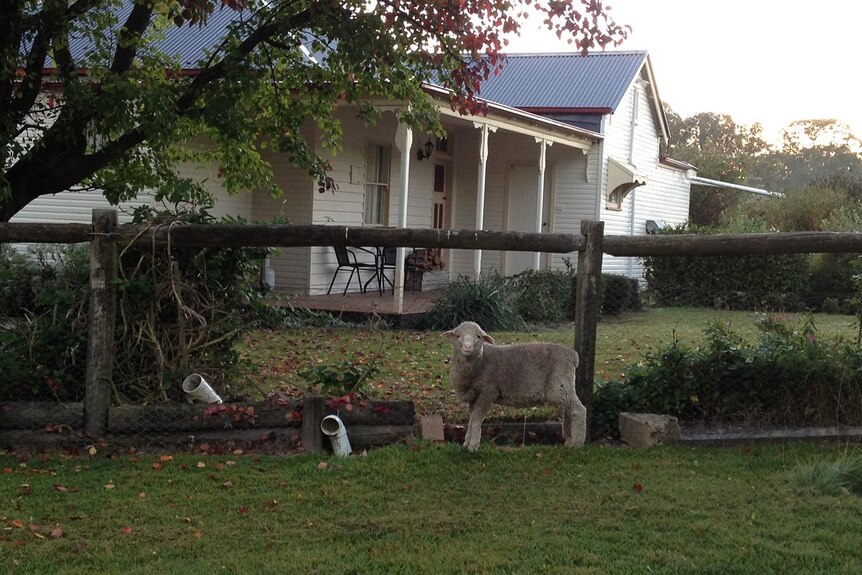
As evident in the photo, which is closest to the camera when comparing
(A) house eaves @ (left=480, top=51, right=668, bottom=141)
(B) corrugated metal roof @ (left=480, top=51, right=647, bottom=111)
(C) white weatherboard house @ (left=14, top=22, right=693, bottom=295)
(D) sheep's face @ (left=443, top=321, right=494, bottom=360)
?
(D) sheep's face @ (left=443, top=321, right=494, bottom=360)

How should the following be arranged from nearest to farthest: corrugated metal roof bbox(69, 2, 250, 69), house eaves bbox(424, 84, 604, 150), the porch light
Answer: house eaves bbox(424, 84, 604, 150)
corrugated metal roof bbox(69, 2, 250, 69)
the porch light

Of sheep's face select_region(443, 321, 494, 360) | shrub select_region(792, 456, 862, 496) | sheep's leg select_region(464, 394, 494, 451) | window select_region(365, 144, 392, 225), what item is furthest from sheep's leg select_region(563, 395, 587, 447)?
window select_region(365, 144, 392, 225)

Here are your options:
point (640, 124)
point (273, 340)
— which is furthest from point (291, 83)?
point (640, 124)

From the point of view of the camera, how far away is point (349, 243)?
649 centimetres

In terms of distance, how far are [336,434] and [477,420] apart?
91 centimetres

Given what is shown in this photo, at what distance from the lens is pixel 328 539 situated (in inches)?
183

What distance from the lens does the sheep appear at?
6.15m

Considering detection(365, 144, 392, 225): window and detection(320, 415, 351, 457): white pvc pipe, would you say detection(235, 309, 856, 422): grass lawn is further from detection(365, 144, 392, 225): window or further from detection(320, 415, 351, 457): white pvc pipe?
detection(365, 144, 392, 225): window

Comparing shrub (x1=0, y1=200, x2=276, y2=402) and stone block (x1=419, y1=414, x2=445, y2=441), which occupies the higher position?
shrub (x1=0, y1=200, x2=276, y2=402)

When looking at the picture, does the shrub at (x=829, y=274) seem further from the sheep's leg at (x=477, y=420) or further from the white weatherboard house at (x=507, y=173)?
the sheep's leg at (x=477, y=420)

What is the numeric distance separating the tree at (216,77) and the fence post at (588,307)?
231 centimetres

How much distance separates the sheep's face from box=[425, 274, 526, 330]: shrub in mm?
7286

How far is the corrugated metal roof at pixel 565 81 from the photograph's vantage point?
22031mm

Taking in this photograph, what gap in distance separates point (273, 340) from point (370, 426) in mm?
4441
